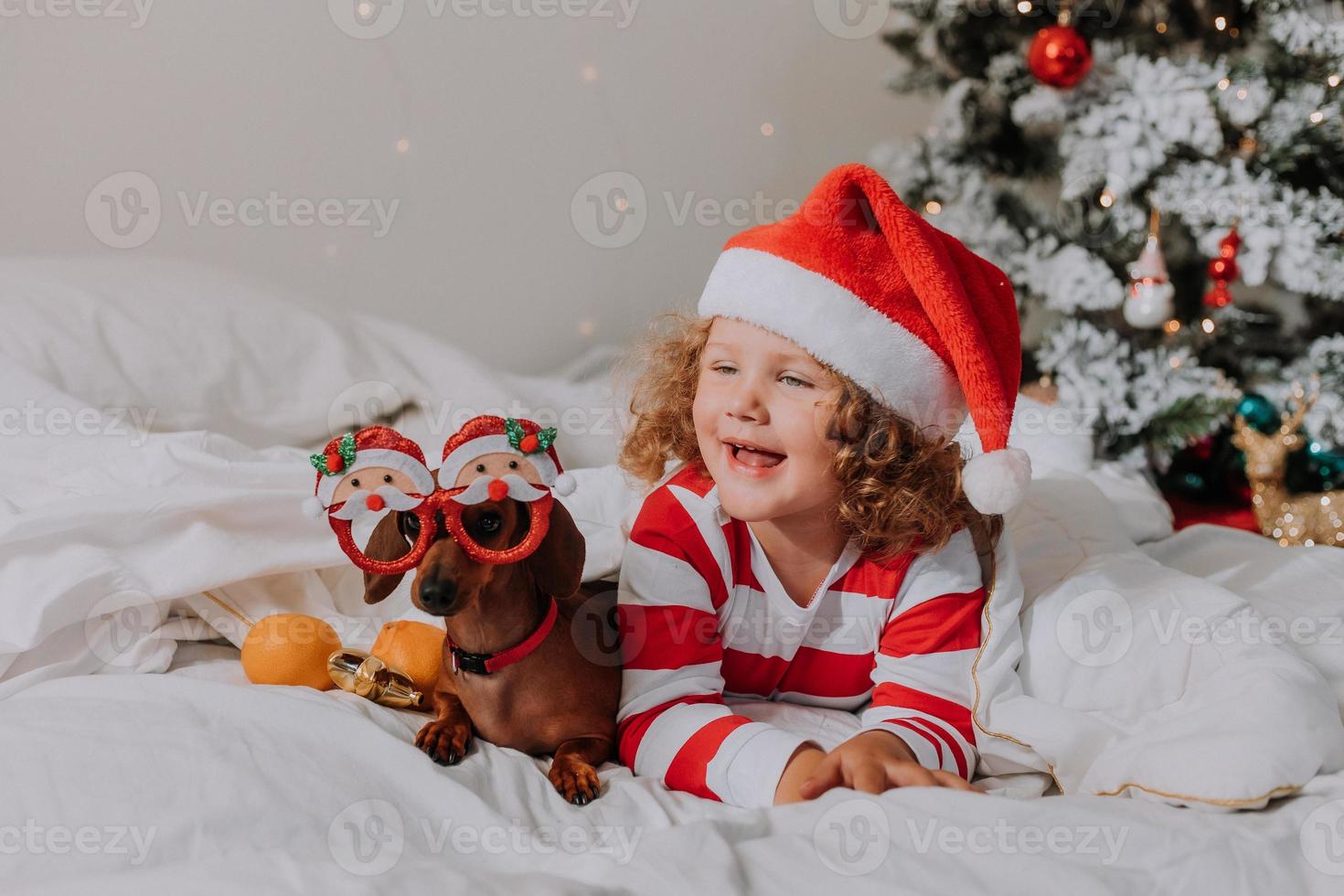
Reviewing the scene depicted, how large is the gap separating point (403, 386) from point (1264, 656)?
1.20 metres

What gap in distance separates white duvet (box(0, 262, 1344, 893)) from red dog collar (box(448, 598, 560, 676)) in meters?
0.07

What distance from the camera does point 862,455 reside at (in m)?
0.94

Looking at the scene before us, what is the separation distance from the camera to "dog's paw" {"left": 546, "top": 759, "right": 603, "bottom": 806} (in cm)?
82

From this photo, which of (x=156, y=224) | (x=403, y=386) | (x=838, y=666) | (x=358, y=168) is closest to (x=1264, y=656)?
(x=838, y=666)
